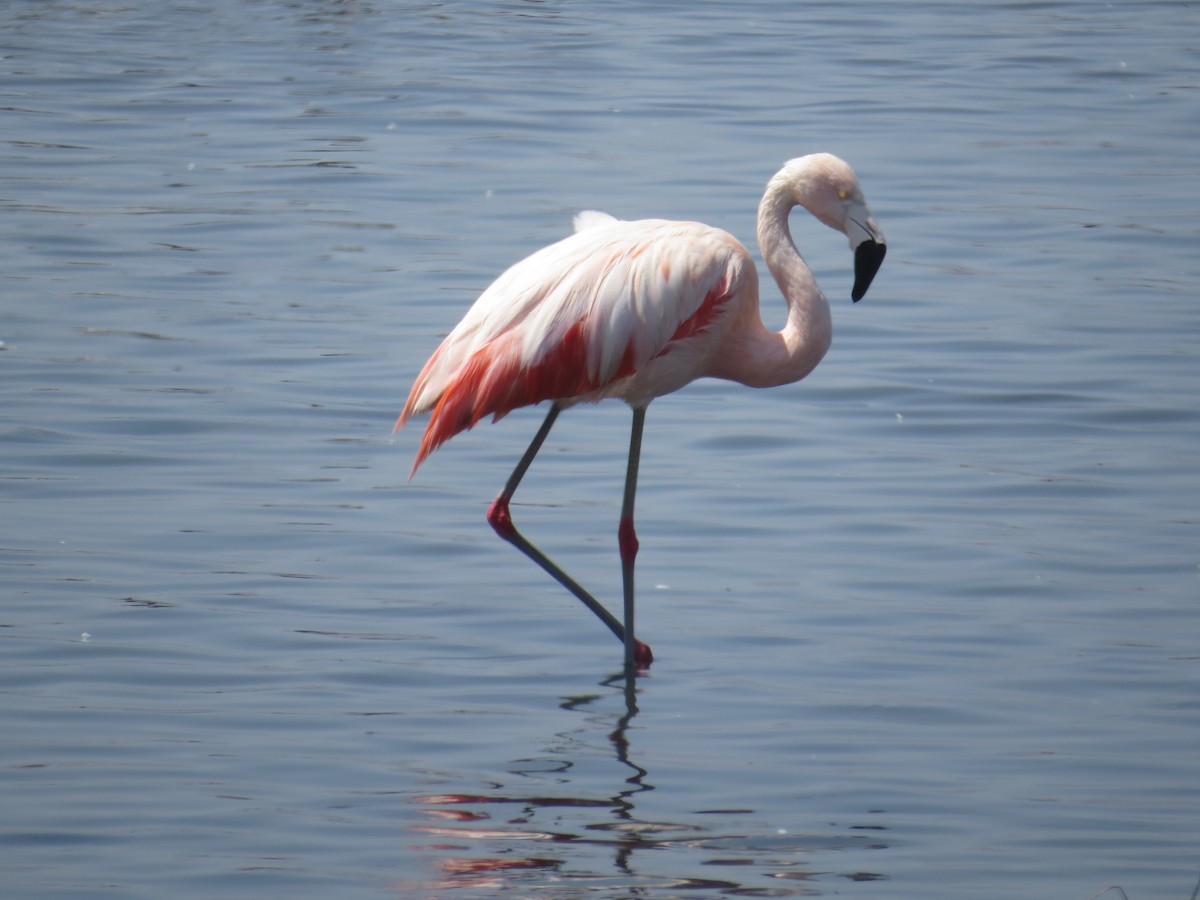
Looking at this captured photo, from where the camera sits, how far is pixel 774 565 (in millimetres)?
6312

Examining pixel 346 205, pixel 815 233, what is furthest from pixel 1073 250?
pixel 346 205

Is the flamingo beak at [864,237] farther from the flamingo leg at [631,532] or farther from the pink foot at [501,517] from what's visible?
the pink foot at [501,517]

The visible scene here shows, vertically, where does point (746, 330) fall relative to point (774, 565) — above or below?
above

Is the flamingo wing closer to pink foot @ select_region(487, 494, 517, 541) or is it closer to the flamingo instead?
the flamingo

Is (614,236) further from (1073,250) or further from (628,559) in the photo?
(1073,250)

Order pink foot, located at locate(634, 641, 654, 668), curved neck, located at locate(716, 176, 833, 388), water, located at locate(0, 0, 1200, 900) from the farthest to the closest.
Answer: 1. curved neck, located at locate(716, 176, 833, 388)
2. pink foot, located at locate(634, 641, 654, 668)
3. water, located at locate(0, 0, 1200, 900)

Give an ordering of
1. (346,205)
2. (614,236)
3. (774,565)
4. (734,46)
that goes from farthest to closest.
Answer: (734,46) < (346,205) < (774,565) < (614,236)

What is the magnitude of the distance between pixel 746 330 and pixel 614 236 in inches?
18.9

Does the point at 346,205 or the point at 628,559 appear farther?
the point at 346,205

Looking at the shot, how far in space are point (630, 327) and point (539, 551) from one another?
0.73 m

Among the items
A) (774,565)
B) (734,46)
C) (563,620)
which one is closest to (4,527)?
(563,620)

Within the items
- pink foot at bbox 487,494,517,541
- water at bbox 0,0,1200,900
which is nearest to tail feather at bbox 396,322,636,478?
pink foot at bbox 487,494,517,541

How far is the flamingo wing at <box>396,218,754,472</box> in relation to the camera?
5.59 meters

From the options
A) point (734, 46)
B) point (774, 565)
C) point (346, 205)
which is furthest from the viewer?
point (734, 46)
